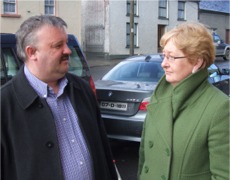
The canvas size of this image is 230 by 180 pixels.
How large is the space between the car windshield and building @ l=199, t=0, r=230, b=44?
29934 mm

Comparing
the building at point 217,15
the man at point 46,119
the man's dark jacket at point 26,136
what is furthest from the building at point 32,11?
the man's dark jacket at point 26,136

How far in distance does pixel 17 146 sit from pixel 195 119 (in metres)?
1.00

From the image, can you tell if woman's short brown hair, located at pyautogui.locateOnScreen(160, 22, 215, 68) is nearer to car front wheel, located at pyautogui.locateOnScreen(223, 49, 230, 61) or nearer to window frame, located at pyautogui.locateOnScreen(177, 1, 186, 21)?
car front wheel, located at pyautogui.locateOnScreen(223, 49, 230, 61)

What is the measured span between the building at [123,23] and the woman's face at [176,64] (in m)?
23.1

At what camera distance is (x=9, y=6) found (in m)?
19.9

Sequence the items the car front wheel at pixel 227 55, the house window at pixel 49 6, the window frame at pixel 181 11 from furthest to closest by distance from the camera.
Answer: the window frame at pixel 181 11
the car front wheel at pixel 227 55
the house window at pixel 49 6

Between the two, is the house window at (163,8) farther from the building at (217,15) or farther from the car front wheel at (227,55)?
the building at (217,15)

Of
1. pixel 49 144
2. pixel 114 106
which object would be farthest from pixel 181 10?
pixel 49 144

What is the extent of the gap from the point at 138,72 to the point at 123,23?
20.2 m

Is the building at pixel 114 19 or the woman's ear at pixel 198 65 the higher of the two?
the building at pixel 114 19

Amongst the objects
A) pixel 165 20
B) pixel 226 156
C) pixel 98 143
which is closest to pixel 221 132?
pixel 226 156

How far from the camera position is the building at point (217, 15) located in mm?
35203

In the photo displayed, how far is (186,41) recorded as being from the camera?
88.4 inches

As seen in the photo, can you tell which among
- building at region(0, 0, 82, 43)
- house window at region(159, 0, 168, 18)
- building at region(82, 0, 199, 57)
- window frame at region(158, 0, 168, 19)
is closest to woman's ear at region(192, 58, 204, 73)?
building at region(0, 0, 82, 43)
